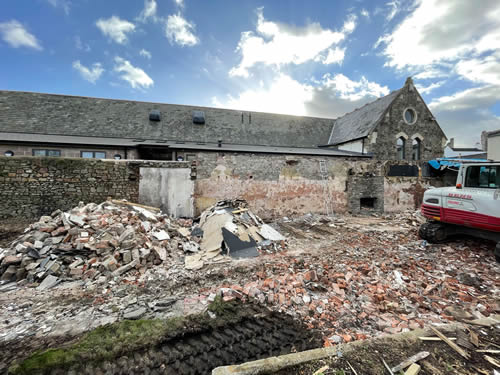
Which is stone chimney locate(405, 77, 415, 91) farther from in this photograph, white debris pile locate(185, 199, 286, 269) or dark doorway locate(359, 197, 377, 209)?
white debris pile locate(185, 199, 286, 269)

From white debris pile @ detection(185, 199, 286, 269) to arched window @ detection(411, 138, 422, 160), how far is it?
59.7 ft

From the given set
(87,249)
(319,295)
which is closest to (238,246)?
(319,295)

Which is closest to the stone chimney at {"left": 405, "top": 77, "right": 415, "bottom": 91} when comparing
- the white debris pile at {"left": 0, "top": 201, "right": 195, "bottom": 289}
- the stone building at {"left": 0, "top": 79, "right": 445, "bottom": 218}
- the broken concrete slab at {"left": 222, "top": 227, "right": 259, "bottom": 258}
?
the stone building at {"left": 0, "top": 79, "right": 445, "bottom": 218}

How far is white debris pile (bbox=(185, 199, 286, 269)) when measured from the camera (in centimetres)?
603

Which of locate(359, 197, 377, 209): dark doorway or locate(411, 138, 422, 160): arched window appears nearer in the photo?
locate(359, 197, 377, 209): dark doorway

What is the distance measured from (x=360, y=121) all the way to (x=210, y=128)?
45.4ft

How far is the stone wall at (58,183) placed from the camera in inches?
330

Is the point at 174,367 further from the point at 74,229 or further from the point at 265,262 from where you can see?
the point at 74,229

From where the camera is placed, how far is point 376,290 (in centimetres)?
417

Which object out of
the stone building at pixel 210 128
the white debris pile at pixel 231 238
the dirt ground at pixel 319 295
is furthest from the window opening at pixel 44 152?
the white debris pile at pixel 231 238

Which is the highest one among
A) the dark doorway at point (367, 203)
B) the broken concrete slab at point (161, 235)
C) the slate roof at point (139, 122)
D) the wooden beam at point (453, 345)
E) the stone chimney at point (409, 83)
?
the stone chimney at point (409, 83)

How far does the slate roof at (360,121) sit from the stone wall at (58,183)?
16.9 m

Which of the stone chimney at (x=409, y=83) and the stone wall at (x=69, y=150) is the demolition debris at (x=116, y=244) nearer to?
the stone wall at (x=69, y=150)

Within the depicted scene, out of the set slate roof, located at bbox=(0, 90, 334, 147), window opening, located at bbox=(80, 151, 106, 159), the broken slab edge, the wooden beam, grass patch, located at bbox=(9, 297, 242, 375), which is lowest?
grass patch, located at bbox=(9, 297, 242, 375)
